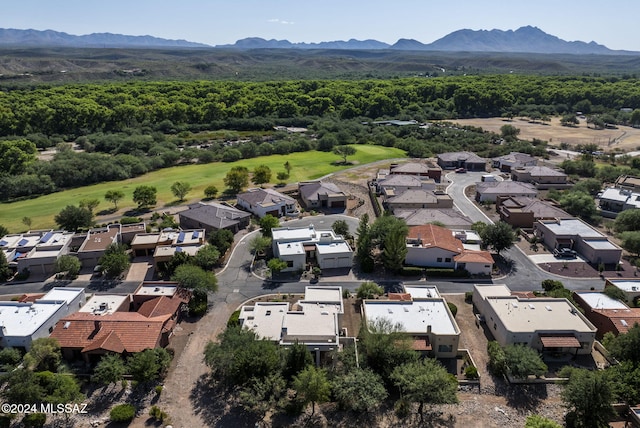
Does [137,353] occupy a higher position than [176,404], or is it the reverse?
[137,353]

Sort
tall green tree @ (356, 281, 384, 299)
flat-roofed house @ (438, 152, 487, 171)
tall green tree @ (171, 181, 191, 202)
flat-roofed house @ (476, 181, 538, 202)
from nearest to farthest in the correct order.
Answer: tall green tree @ (356, 281, 384, 299) < flat-roofed house @ (476, 181, 538, 202) < tall green tree @ (171, 181, 191, 202) < flat-roofed house @ (438, 152, 487, 171)

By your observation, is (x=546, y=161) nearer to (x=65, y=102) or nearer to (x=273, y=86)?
(x=273, y=86)

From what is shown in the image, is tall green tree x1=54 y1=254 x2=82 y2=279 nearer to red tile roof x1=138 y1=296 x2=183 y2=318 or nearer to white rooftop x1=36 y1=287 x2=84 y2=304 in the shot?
white rooftop x1=36 y1=287 x2=84 y2=304

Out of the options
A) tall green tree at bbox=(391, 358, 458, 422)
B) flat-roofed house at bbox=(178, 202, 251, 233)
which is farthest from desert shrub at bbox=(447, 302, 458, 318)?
flat-roofed house at bbox=(178, 202, 251, 233)

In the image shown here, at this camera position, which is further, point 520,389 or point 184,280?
point 184,280

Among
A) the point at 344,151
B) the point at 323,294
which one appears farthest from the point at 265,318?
the point at 344,151

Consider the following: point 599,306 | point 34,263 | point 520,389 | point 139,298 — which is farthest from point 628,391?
point 34,263
